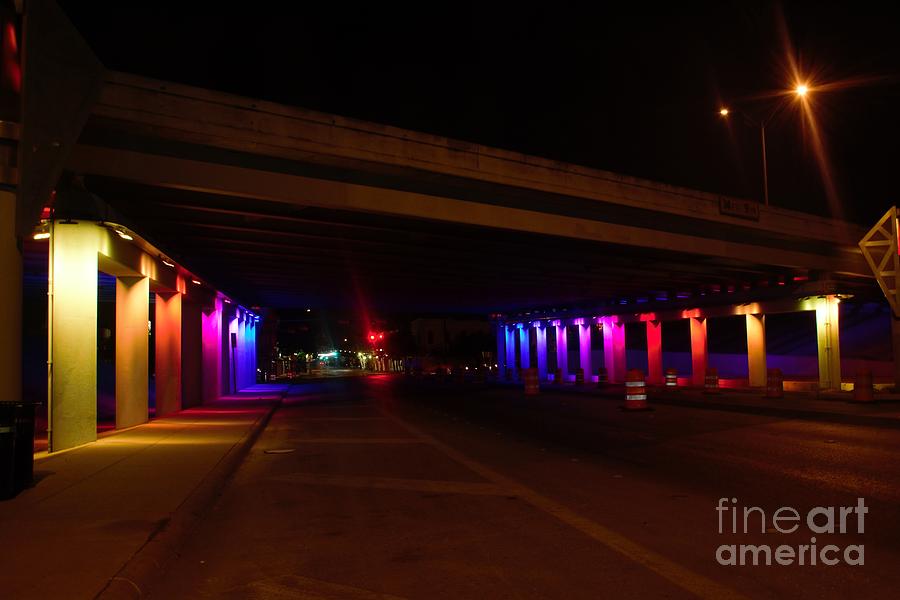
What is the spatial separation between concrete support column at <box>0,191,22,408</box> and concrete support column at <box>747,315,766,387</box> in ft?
105

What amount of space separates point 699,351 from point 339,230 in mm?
25205

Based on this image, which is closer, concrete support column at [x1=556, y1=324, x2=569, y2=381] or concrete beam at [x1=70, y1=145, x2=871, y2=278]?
concrete beam at [x1=70, y1=145, x2=871, y2=278]

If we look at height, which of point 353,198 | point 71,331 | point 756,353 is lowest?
point 756,353

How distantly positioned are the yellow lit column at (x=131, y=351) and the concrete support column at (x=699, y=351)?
29.0 m

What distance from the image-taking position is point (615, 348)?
47.2m

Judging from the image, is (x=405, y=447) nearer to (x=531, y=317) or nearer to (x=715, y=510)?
(x=715, y=510)

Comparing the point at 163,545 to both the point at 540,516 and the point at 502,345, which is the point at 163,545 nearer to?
the point at 540,516

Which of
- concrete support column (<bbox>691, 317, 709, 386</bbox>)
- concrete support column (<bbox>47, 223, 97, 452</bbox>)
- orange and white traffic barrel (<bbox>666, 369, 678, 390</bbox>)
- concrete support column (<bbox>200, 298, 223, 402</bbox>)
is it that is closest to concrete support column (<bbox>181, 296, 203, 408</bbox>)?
concrete support column (<bbox>200, 298, 223, 402</bbox>)

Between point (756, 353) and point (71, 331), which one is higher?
point (71, 331)

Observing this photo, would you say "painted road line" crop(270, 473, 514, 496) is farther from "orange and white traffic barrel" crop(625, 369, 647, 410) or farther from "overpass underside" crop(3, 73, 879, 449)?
"orange and white traffic barrel" crop(625, 369, 647, 410)

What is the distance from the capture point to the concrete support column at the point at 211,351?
30.2 m

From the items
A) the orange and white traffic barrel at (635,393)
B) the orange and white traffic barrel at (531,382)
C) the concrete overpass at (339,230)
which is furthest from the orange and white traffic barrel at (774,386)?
the orange and white traffic barrel at (531,382)

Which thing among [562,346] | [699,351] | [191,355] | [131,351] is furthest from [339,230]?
[562,346]

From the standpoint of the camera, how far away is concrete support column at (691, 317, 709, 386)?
39656 mm
